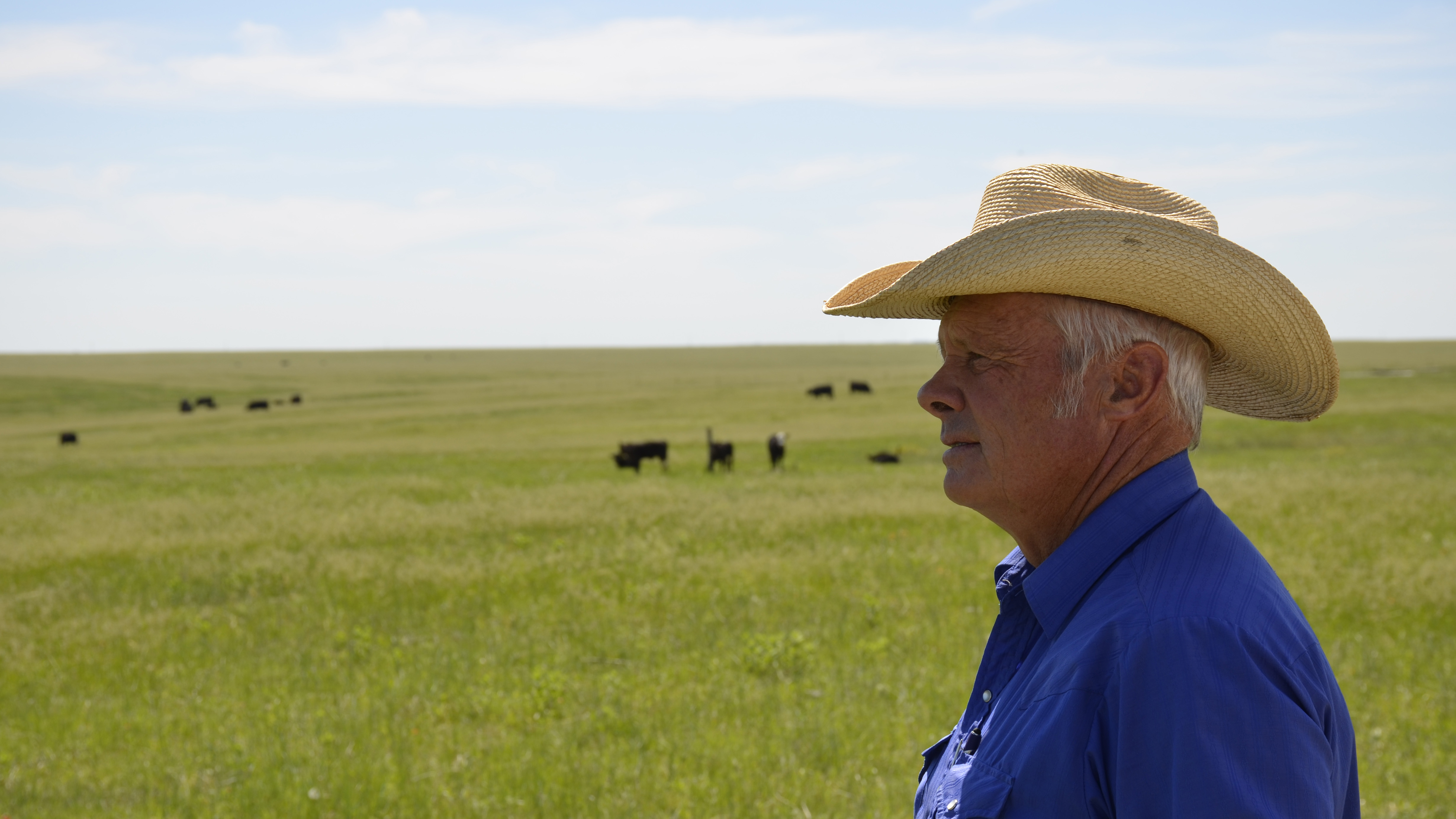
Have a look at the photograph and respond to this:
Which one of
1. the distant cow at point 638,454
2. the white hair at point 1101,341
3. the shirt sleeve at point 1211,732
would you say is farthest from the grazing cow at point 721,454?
the shirt sleeve at point 1211,732

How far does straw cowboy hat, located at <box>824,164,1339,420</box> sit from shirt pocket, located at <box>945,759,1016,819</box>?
0.99 m

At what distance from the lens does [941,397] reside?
237 cm

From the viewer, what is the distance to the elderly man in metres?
1.66

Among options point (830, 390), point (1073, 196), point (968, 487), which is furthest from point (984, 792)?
point (830, 390)

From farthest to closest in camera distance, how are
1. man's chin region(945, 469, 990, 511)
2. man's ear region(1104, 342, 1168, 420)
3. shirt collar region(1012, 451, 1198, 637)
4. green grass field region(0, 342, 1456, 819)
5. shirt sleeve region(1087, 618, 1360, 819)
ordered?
green grass field region(0, 342, 1456, 819) < man's chin region(945, 469, 990, 511) < man's ear region(1104, 342, 1168, 420) < shirt collar region(1012, 451, 1198, 637) < shirt sleeve region(1087, 618, 1360, 819)

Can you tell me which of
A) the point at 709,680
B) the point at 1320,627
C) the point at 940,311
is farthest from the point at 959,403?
the point at 1320,627

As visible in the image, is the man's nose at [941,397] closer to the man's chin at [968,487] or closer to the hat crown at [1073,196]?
the man's chin at [968,487]

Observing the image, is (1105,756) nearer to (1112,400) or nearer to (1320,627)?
(1112,400)

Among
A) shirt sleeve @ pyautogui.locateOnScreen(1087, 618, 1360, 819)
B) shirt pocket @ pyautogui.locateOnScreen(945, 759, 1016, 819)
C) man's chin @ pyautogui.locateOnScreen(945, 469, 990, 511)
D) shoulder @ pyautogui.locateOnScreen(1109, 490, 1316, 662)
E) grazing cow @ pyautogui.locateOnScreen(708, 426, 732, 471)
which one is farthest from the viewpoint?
grazing cow @ pyautogui.locateOnScreen(708, 426, 732, 471)

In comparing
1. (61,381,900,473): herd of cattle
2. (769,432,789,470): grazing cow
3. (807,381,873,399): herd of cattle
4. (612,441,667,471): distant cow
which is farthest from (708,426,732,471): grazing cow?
(807,381,873,399): herd of cattle

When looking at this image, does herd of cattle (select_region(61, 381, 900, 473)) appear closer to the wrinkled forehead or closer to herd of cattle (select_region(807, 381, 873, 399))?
the wrinkled forehead

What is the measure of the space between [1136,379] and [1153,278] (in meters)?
0.22

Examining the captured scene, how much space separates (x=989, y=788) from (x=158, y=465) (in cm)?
3352

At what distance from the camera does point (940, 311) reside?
9.18 ft
